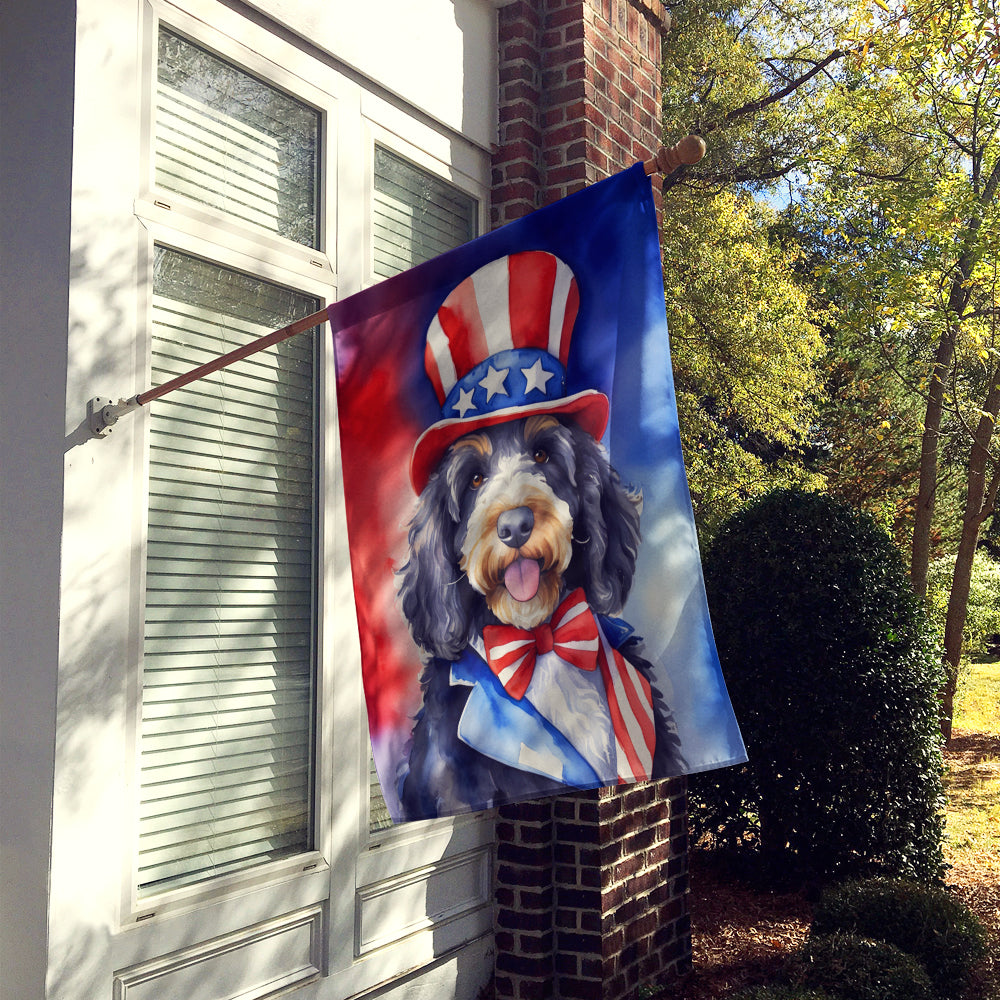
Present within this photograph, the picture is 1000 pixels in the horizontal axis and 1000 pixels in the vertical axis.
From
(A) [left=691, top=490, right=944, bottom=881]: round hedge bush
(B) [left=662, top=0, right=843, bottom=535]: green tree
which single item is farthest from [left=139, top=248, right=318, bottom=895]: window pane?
(B) [left=662, top=0, right=843, bottom=535]: green tree

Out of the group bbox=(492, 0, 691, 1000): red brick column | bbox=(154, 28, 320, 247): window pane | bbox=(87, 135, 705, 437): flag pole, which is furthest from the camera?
bbox=(492, 0, 691, 1000): red brick column

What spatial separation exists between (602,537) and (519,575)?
0.75 feet

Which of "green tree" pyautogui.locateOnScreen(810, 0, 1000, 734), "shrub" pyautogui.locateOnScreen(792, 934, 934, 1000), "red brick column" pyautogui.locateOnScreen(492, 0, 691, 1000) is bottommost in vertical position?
"shrub" pyautogui.locateOnScreen(792, 934, 934, 1000)

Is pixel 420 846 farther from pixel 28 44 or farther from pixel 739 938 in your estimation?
pixel 28 44

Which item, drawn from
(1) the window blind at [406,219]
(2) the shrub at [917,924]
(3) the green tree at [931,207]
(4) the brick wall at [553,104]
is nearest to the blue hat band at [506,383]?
(1) the window blind at [406,219]

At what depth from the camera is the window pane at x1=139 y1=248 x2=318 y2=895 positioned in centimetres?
307

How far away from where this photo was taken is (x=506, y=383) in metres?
2.57

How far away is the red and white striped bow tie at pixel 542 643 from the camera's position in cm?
248

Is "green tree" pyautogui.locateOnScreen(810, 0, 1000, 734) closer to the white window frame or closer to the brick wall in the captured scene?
the brick wall

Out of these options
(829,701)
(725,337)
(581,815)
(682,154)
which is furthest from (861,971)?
(725,337)

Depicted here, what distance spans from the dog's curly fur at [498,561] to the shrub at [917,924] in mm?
2822

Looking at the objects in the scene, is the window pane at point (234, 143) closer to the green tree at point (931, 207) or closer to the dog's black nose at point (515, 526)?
the dog's black nose at point (515, 526)

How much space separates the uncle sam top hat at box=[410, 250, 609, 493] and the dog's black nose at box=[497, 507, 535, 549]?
239 millimetres

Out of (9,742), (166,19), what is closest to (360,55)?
(166,19)
